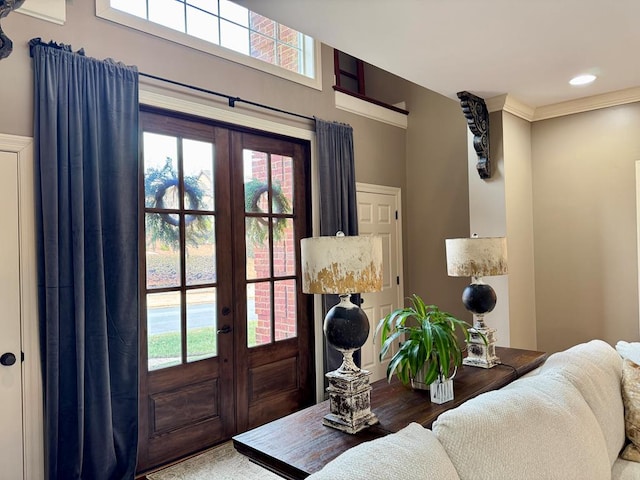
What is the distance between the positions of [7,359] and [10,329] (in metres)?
0.15

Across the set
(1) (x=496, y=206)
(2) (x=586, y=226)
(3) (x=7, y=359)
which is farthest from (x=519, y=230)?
(3) (x=7, y=359)

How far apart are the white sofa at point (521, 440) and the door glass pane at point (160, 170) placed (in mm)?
2197

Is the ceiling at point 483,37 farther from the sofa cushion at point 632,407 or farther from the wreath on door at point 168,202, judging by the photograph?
the sofa cushion at point 632,407

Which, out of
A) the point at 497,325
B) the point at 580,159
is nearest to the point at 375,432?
the point at 497,325

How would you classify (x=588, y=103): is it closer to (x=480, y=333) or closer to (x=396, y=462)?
(x=480, y=333)

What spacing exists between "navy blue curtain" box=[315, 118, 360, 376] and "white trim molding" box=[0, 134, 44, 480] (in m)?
2.11

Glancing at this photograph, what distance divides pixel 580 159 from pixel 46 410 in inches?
162

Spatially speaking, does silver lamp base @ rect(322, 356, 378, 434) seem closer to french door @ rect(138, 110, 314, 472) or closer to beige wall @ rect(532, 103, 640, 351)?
french door @ rect(138, 110, 314, 472)

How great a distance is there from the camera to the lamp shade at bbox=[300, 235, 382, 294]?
168 centimetres

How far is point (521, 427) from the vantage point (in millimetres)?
1510

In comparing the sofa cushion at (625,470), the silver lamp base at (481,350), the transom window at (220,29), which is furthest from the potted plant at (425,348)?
the transom window at (220,29)

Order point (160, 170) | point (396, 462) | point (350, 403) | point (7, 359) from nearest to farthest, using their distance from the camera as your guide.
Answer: point (396, 462) → point (350, 403) → point (7, 359) → point (160, 170)

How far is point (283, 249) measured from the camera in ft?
12.2

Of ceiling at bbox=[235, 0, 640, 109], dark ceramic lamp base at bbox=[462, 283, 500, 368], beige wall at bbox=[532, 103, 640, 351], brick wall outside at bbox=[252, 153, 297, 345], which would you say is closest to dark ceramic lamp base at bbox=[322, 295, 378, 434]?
dark ceramic lamp base at bbox=[462, 283, 500, 368]
